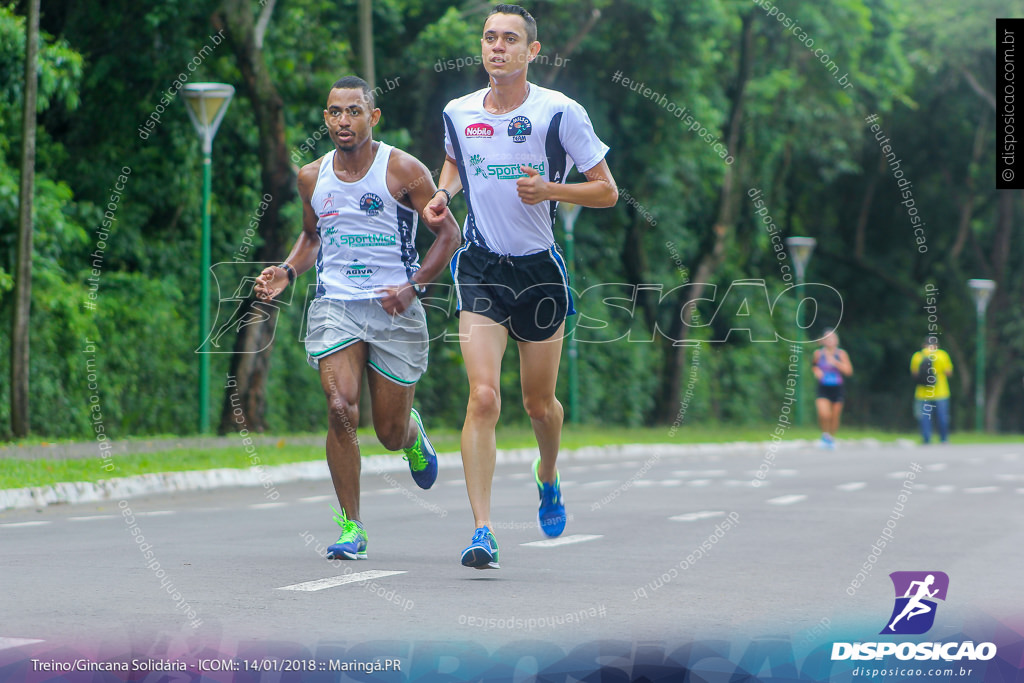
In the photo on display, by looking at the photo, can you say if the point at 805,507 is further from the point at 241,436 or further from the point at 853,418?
the point at 853,418

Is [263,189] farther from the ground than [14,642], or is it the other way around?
[263,189]

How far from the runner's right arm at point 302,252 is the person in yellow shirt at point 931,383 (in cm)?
2042

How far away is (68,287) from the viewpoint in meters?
17.5

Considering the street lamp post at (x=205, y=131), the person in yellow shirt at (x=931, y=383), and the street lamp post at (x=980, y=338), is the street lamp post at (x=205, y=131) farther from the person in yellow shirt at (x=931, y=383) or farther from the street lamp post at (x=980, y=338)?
the street lamp post at (x=980, y=338)

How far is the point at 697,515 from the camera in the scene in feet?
35.9

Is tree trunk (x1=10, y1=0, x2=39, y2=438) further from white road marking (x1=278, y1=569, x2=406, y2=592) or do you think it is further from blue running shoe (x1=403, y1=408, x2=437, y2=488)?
white road marking (x1=278, y1=569, x2=406, y2=592)

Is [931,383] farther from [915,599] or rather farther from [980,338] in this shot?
[915,599]

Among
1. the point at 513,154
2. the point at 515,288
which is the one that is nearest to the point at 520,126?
the point at 513,154

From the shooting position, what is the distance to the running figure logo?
595 cm

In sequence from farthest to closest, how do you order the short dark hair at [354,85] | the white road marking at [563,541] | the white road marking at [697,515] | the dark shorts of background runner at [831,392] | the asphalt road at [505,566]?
the dark shorts of background runner at [831,392] → the white road marking at [697,515] → the white road marking at [563,541] → the short dark hair at [354,85] → the asphalt road at [505,566]

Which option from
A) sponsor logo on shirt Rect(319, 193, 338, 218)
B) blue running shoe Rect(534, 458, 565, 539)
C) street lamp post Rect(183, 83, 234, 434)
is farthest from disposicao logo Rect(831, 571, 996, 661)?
street lamp post Rect(183, 83, 234, 434)

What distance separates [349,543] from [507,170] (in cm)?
199

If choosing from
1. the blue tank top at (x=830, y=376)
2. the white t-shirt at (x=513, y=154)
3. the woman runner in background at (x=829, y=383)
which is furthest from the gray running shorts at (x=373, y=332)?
the blue tank top at (x=830, y=376)

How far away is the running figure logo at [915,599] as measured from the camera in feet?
19.5
